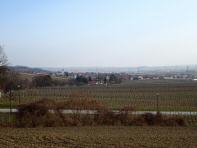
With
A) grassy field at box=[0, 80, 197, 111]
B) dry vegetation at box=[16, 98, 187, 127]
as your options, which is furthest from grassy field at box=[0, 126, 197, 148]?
grassy field at box=[0, 80, 197, 111]

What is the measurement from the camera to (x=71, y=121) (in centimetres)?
2428

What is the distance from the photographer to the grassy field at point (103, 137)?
17.0 metres

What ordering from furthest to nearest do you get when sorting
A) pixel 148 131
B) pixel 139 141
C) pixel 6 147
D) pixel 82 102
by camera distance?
1. pixel 82 102
2. pixel 148 131
3. pixel 139 141
4. pixel 6 147

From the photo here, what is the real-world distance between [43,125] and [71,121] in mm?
1661

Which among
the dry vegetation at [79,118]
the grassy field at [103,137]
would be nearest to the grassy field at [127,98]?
the dry vegetation at [79,118]

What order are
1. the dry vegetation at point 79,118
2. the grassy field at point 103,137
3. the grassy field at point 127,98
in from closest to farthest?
the grassy field at point 103,137 < the dry vegetation at point 79,118 < the grassy field at point 127,98

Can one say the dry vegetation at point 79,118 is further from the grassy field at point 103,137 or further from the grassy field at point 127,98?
the grassy field at point 127,98

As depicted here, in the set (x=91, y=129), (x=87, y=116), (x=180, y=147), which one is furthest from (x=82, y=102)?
(x=180, y=147)

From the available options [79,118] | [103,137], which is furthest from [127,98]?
[103,137]

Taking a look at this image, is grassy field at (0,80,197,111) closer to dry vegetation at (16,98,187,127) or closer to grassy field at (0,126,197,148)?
dry vegetation at (16,98,187,127)

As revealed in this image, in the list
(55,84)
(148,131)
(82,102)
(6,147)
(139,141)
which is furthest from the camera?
(55,84)

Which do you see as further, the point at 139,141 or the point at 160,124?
the point at 160,124

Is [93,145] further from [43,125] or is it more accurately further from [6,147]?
[43,125]

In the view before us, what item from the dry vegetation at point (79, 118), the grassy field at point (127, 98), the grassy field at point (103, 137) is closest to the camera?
the grassy field at point (103, 137)
